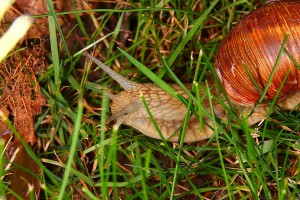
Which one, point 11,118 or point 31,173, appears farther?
point 11,118

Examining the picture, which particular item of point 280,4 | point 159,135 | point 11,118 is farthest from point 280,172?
point 11,118

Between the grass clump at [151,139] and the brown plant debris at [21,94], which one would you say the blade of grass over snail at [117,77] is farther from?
the brown plant debris at [21,94]

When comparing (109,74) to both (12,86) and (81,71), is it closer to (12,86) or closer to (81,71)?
(81,71)

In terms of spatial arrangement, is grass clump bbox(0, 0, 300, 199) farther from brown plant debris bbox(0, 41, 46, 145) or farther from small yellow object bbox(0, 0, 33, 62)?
small yellow object bbox(0, 0, 33, 62)

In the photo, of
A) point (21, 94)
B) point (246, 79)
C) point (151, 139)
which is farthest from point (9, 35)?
point (246, 79)

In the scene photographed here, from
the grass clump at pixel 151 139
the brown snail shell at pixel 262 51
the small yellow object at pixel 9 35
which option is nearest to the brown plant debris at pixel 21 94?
the grass clump at pixel 151 139

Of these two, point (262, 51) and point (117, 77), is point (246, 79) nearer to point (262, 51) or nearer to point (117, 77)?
point (262, 51)

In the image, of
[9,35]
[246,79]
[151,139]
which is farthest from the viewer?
[151,139]

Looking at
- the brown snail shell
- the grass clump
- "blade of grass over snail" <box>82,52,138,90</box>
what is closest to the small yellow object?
the grass clump
